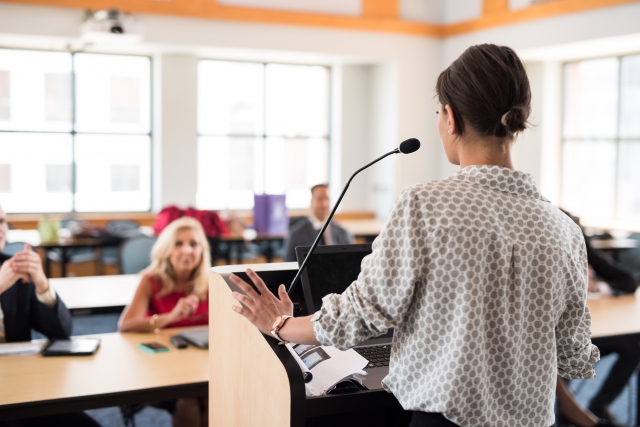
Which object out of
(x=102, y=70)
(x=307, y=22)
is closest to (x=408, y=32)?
(x=307, y=22)

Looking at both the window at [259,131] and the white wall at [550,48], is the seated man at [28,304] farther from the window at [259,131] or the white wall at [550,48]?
the window at [259,131]

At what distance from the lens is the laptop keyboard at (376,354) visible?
5.51 ft

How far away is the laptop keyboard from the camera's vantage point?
5.51 ft

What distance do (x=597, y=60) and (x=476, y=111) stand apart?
7132mm

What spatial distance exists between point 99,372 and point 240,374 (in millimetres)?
940

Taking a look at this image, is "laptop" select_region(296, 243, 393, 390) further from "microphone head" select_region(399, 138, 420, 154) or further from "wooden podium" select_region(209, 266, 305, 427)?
"microphone head" select_region(399, 138, 420, 154)

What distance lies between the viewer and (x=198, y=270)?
3.27 metres

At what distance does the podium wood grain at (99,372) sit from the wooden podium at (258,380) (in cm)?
51

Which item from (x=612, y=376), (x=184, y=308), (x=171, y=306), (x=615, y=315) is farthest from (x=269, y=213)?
(x=615, y=315)

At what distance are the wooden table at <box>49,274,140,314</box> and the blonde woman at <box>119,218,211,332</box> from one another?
12 cm

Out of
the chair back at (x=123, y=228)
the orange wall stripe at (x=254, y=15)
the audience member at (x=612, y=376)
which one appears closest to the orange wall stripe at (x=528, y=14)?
the orange wall stripe at (x=254, y=15)

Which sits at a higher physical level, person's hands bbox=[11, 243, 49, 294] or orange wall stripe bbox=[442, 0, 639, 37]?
orange wall stripe bbox=[442, 0, 639, 37]

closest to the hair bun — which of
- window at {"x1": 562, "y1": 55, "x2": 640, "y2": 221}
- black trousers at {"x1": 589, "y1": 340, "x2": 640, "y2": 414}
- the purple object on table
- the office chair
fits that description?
black trousers at {"x1": 589, "y1": 340, "x2": 640, "y2": 414}

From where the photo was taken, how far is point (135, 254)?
5066mm
